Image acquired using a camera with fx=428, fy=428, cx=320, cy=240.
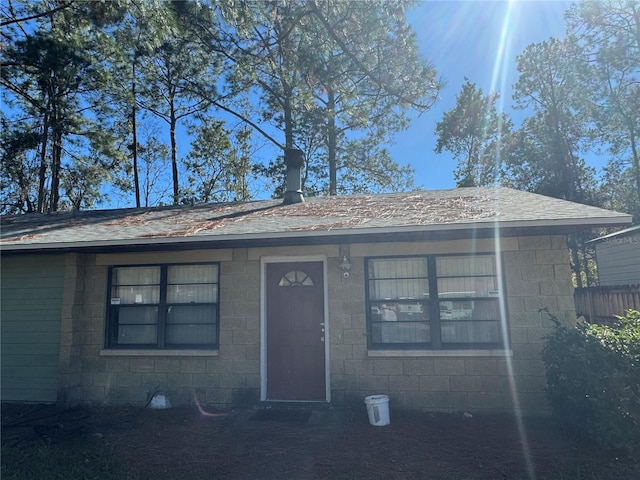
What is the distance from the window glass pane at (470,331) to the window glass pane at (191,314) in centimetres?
365

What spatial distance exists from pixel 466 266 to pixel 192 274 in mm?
4359

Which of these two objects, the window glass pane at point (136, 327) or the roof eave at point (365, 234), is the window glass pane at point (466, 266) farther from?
the window glass pane at point (136, 327)

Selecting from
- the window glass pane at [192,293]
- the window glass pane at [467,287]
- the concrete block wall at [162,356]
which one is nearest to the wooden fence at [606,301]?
the window glass pane at [467,287]

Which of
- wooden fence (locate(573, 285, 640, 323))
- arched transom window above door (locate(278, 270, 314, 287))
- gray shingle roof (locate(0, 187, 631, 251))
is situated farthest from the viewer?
wooden fence (locate(573, 285, 640, 323))

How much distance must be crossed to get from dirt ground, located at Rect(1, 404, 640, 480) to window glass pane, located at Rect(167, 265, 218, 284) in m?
2.03

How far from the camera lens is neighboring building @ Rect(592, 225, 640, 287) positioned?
411 inches

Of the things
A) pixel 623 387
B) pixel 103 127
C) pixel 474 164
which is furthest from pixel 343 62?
pixel 474 164

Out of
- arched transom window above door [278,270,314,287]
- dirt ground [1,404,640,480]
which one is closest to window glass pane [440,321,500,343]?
dirt ground [1,404,640,480]

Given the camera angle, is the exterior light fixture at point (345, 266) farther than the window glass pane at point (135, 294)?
No

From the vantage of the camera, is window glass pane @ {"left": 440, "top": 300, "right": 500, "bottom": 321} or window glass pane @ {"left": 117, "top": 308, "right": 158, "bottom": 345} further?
window glass pane @ {"left": 117, "top": 308, "right": 158, "bottom": 345}

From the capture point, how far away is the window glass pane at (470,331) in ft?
20.3

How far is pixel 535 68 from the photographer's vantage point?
2052cm

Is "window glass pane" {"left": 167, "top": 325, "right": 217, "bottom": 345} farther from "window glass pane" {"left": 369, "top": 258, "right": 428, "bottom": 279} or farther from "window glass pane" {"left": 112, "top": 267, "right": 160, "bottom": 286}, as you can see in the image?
"window glass pane" {"left": 369, "top": 258, "right": 428, "bottom": 279}

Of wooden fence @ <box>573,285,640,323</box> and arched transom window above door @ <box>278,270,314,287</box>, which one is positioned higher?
arched transom window above door @ <box>278,270,314,287</box>
